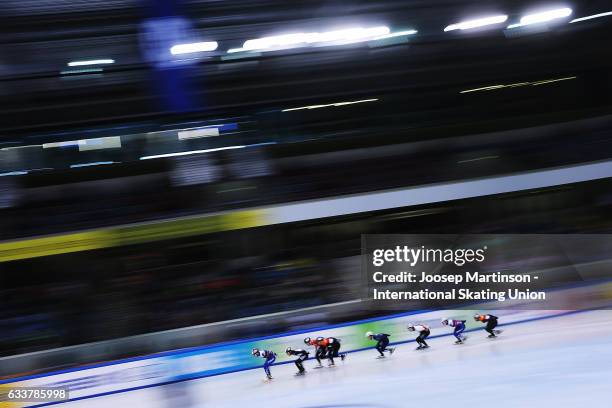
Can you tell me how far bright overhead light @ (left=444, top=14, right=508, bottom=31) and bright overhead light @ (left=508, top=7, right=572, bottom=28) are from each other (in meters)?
0.28

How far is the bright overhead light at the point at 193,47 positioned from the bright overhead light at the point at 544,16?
14.3 ft

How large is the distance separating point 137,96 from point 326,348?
3995 millimetres

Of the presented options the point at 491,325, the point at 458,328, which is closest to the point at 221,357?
the point at 458,328

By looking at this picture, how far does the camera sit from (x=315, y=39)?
7.43 m

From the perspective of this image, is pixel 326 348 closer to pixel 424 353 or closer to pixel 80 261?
pixel 424 353

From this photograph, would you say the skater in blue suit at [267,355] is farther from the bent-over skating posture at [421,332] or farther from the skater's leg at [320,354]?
the bent-over skating posture at [421,332]

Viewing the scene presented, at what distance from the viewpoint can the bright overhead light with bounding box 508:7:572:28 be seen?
26.3 ft

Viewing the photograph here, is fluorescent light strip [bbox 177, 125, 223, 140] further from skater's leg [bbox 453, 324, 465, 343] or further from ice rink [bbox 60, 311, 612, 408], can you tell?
skater's leg [bbox 453, 324, 465, 343]

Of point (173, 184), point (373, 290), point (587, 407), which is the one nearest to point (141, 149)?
point (173, 184)

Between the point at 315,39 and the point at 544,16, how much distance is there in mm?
3426

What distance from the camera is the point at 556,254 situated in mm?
5195

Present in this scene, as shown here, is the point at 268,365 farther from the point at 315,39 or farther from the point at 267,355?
the point at 315,39

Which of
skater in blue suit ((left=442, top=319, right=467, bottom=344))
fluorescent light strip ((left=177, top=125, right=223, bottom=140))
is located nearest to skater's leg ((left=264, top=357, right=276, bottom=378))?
skater in blue suit ((left=442, top=319, right=467, bottom=344))

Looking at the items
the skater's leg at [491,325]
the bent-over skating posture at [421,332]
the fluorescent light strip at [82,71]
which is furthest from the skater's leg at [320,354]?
the fluorescent light strip at [82,71]
